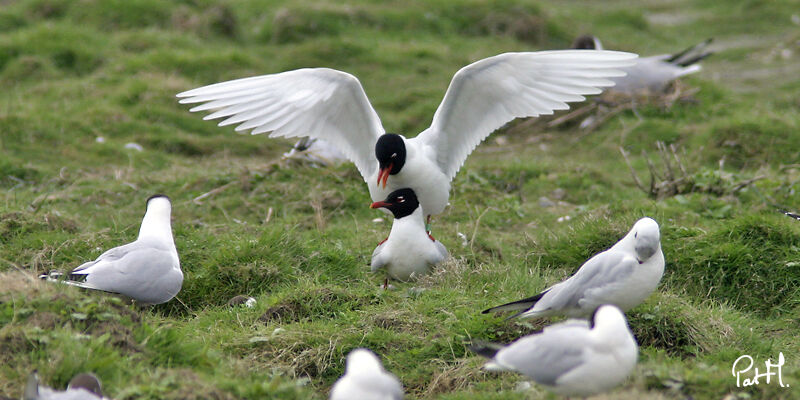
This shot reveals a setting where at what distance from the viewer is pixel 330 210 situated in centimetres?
712

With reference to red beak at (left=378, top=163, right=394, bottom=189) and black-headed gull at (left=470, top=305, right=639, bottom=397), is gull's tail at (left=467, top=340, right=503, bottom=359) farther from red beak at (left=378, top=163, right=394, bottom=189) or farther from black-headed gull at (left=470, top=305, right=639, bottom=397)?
red beak at (left=378, top=163, right=394, bottom=189)

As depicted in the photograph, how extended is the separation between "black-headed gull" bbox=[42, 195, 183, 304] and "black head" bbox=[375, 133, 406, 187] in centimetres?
153

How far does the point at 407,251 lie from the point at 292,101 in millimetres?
1392

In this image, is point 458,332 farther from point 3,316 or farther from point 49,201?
point 49,201

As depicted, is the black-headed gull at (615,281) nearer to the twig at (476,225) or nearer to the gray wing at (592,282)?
the gray wing at (592,282)

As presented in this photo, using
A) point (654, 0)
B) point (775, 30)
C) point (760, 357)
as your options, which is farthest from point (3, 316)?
point (654, 0)

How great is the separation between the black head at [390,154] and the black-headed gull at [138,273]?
1.53 metres

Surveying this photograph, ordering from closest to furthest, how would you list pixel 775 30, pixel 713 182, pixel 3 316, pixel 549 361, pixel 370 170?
pixel 549 361 < pixel 3 316 < pixel 370 170 < pixel 713 182 < pixel 775 30

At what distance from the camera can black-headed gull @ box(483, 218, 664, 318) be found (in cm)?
404

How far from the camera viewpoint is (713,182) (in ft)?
22.5

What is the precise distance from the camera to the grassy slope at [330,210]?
152 inches

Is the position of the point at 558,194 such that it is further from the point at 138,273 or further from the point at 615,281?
the point at 138,273

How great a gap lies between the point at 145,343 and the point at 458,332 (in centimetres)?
165

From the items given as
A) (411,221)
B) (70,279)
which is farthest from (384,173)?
(70,279)
